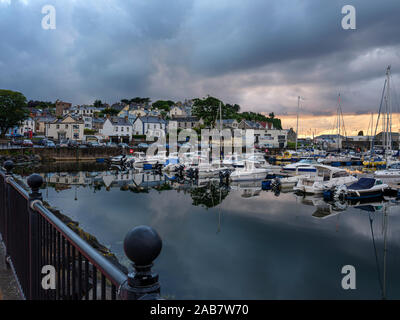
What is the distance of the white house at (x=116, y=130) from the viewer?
8988 cm

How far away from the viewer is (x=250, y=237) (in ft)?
58.9

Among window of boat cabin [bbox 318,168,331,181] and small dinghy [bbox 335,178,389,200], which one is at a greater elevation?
window of boat cabin [bbox 318,168,331,181]

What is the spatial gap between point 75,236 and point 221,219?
1987 cm

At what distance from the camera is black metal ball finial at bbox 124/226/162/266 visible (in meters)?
1.57

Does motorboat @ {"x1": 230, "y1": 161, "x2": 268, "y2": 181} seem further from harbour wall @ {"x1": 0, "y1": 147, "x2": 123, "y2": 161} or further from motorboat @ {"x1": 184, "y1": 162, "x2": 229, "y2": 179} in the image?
harbour wall @ {"x1": 0, "y1": 147, "x2": 123, "y2": 161}

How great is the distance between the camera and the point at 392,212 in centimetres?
2381

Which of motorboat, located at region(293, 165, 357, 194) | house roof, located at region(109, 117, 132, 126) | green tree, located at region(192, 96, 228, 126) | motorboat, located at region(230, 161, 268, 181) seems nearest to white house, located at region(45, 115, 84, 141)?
house roof, located at region(109, 117, 132, 126)

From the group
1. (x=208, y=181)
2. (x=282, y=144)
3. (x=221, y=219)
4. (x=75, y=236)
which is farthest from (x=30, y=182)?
(x=282, y=144)

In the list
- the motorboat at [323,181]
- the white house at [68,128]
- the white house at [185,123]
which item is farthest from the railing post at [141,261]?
the white house at [185,123]

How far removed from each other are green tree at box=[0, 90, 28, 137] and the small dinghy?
233 ft

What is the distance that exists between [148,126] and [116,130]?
9924 millimetres

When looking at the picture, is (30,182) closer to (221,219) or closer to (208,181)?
(221,219)

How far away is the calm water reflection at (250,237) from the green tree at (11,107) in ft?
154
